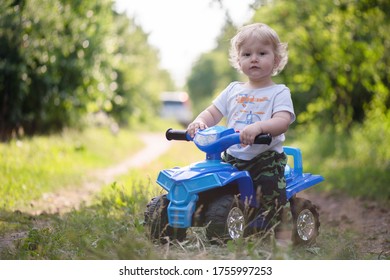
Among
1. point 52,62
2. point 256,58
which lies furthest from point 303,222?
point 52,62

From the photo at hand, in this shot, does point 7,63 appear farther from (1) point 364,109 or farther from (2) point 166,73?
(2) point 166,73

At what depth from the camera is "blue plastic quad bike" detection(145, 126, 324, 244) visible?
3596mm

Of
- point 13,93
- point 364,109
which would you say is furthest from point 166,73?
point 13,93

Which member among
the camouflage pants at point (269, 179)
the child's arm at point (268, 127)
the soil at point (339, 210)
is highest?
the child's arm at point (268, 127)

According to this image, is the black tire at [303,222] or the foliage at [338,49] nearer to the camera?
the black tire at [303,222]

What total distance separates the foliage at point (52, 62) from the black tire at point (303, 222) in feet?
18.1

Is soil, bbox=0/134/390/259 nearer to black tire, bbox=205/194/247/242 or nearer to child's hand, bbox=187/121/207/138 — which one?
black tire, bbox=205/194/247/242

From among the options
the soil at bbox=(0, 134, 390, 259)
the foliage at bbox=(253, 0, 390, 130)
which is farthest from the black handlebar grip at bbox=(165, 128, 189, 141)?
the foliage at bbox=(253, 0, 390, 130)

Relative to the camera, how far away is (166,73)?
3447cm

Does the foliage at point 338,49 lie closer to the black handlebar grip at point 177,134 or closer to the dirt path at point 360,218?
the dirt path at point 360,218

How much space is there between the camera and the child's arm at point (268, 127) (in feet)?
11.7

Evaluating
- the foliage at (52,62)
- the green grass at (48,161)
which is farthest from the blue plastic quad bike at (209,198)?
the foliage at (52,62)

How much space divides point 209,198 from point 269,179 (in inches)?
18.8
